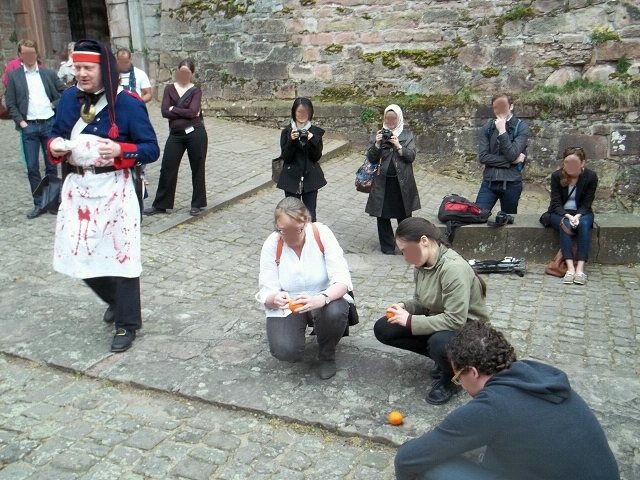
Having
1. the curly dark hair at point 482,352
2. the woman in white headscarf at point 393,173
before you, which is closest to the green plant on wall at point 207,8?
the woman in white headscarf at point 393,173

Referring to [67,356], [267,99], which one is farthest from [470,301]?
[267,99]

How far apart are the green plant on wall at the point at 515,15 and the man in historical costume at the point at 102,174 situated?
791cm

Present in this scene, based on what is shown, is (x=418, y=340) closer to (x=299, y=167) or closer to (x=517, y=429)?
(x=517, y=429)

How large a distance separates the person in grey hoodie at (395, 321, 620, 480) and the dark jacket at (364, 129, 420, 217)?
444 centimetres

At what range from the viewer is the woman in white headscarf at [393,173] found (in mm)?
6957

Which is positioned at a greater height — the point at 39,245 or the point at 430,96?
the point at 430,96

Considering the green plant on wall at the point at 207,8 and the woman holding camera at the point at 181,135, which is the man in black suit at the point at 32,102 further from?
the green plant on wall at the point at 207,8

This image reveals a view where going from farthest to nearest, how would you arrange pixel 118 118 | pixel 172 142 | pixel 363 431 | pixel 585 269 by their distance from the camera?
pixel 172 142 → pixel 585 269 → pixel 118 118 → pixel 363 431

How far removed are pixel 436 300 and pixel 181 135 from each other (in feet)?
15.7

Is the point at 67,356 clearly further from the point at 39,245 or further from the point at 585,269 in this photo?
the point at 585,269

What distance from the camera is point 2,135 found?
1098 centimetres

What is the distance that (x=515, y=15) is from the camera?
1041 cm

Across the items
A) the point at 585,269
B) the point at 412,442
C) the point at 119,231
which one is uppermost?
the point at 119,231

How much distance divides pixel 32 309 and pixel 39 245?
1.78 metres
